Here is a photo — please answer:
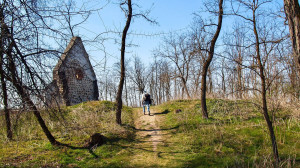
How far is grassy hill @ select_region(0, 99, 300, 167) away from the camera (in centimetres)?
557

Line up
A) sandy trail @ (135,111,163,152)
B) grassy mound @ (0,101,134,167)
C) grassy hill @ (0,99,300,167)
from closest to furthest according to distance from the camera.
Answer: grassy mound @ (0,101,134,167) → grassy hill @ (0,99,300,167) → sandy trail @ (135,111,163,152)

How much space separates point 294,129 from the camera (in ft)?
23.2

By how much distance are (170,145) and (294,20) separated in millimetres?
5079

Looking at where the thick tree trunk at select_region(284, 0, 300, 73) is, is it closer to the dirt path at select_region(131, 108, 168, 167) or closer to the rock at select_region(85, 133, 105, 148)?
the dirt path at select_region(131, 108, 168, 167)

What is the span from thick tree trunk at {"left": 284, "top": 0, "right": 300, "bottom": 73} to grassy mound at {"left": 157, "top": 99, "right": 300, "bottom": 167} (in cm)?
165

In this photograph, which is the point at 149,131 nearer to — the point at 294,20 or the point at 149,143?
the point at 149,143

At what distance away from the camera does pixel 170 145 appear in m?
7.18

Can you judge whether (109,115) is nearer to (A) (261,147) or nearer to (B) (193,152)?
(B) (193,152)

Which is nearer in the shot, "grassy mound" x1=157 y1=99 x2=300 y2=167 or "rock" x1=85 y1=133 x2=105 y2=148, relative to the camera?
"grassy mound" x1=157 y1=99 x2=300 y2=167

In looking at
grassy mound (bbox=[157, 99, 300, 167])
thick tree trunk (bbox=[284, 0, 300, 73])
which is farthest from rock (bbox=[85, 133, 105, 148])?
thick tree trunk (bbox=[284, 0, 300, 73])

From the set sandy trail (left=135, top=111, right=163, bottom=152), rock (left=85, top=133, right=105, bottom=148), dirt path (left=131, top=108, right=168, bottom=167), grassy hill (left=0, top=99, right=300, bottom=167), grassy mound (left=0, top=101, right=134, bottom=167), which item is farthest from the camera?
sandy trail (left=135, top=111, right=163, bottom=152)

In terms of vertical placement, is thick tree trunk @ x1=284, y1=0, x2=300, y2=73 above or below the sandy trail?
above

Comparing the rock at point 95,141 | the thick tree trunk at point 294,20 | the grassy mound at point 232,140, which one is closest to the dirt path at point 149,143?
the grassy mound at point 232,140

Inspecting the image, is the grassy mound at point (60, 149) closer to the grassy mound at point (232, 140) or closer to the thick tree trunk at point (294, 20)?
the grassy mound at point (232, 140)
